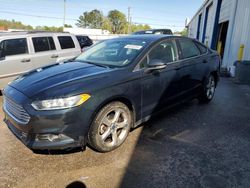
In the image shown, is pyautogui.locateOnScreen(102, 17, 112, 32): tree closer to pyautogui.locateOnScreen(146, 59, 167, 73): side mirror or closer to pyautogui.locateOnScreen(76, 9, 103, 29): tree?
pyautogui.locateOnScreen(76, 9, 103, 29): tree

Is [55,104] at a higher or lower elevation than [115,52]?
lower

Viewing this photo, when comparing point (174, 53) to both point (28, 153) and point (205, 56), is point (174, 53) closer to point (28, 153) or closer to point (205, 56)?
point (205, 56)

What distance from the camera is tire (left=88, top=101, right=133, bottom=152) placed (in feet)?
9.45

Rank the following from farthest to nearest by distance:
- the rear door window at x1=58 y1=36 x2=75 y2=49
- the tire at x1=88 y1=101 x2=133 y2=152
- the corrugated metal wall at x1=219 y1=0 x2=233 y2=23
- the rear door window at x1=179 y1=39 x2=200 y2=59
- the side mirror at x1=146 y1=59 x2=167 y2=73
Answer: the corrugated metal wall at x1=219 y1=0 x2=233 y2=23 → the rear door window at x1=58 y1=36 x2=75 y2=49 → the rear door window at x1=179 y1=39 x2=200 y2=59 → the side mirror at x1=146 y1=59 x2=167 y2=73 → the tire at x1=88 y1=101 x2=133 y2=152

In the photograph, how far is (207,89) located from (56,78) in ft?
12.1

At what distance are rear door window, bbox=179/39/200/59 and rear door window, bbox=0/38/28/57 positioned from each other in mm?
4193

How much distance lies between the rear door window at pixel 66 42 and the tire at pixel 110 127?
14.8 ft

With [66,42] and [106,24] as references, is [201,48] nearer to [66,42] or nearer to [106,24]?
[66,42]

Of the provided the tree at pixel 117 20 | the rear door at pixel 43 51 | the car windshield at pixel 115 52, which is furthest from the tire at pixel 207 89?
the tree at pixel 117 20

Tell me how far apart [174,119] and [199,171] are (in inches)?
66.4

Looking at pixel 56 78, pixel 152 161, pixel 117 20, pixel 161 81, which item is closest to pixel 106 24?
pixel 117 20

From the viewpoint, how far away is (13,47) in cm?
568

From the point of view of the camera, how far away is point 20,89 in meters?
2.88

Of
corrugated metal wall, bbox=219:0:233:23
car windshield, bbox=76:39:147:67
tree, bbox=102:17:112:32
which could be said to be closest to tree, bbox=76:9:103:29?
tree, bbox=102:17:112:32
